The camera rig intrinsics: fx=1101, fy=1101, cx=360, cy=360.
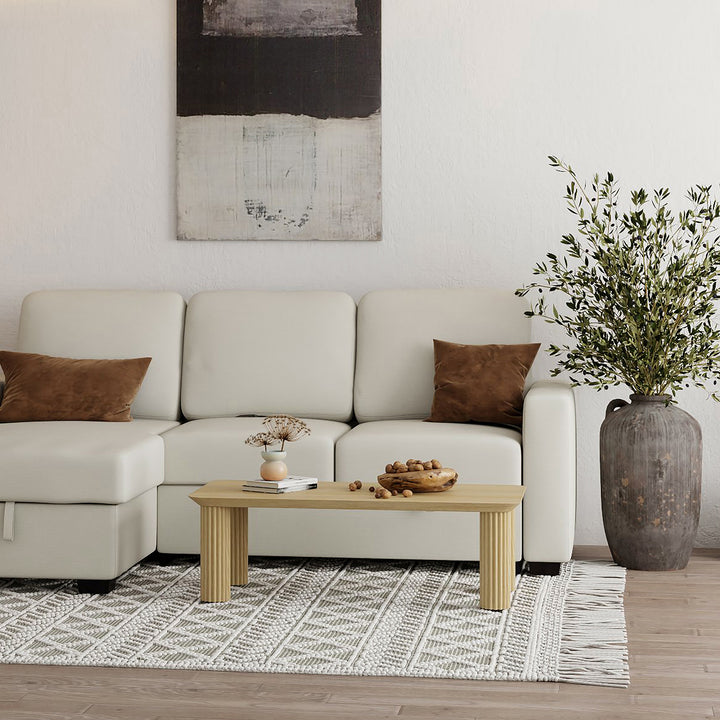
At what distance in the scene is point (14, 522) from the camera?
3578 mm

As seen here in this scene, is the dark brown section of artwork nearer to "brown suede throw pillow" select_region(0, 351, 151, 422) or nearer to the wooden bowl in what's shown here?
"brown suede throw pillow" select_region(0, 351, 151, 422)

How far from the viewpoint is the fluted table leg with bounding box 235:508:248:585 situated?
367cm

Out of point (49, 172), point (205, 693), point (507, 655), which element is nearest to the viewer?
point (205, 693)

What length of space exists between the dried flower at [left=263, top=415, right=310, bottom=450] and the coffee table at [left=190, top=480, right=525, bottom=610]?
0.20 metres

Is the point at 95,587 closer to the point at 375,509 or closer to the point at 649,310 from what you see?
the point at 375,509

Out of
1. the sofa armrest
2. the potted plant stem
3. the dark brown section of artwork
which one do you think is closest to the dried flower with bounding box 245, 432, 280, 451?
the sofa armrest

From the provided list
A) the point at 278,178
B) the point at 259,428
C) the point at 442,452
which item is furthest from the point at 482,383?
the point at 278,178

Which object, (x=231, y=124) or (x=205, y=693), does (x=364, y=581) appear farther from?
(x=231, y=124)

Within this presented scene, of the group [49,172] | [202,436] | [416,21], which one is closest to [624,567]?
[202,436]

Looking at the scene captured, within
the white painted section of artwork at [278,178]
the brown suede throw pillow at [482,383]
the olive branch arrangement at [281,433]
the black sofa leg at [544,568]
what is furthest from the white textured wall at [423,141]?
the olive branch arrangement at [281,433]

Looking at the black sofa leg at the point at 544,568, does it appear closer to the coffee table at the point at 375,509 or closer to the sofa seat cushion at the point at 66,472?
the coffee table at the point at 375,509

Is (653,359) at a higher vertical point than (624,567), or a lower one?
higher

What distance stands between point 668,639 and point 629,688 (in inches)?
18.8

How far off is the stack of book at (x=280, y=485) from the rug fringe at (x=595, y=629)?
0.88 m
